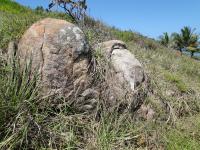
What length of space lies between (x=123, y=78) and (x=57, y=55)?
143cm

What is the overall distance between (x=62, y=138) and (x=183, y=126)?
2475mm

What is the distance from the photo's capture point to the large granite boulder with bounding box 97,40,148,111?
738cm

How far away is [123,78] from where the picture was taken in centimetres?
770

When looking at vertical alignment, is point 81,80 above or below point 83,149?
above

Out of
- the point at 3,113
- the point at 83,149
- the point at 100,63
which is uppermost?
the point at 100,63

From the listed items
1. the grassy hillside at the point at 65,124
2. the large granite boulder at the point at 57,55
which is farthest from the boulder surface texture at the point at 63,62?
the grassy hillside at the point at 65,124

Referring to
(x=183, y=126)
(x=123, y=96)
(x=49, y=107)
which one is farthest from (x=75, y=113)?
(x=183, y=126)

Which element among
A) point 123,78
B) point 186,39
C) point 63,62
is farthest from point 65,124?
point 186,39

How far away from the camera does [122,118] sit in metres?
6.80

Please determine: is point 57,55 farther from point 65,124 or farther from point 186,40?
point 186,40

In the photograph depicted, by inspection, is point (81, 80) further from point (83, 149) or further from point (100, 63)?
point (83, 149)

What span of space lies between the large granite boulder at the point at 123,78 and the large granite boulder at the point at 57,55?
2.15ft

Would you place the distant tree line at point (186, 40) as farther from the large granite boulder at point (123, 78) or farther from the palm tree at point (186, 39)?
the large granite boulder at point (123, 78)

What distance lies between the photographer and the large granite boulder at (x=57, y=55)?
654 cm
